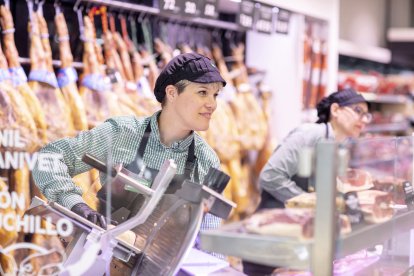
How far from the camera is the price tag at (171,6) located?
4555 mm

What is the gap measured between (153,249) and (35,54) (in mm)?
2307

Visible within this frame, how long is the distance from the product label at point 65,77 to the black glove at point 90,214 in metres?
2.09

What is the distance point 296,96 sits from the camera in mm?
6133

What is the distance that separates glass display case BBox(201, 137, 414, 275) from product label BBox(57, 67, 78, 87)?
8.16ft

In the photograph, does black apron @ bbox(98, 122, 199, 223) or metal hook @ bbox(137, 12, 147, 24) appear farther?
metal hook @ bbox(137, 12, 147, 24)

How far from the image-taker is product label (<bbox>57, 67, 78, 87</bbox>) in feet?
14.9

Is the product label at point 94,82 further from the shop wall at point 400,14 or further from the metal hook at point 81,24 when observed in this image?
the shop wall at point 400,14

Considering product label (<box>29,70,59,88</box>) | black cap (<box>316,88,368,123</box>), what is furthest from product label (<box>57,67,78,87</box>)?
black cap (<box>316,88,368,123</box>)

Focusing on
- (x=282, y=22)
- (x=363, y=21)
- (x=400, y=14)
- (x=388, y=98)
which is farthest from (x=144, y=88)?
(x=400, y=14)

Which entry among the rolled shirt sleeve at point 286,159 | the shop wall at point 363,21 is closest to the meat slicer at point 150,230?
the rolled shirt sleeve at point 286,159

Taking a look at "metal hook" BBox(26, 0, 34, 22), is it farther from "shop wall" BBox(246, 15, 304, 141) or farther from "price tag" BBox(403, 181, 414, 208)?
"price tag" BBox(403, 181, 414, 208)

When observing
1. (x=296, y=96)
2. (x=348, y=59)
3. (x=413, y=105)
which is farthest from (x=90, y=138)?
(x=413, y=105)

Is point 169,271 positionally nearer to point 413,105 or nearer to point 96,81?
point 96,81

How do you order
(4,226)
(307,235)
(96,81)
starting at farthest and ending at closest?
(96,81), (4,226), (307,235)
